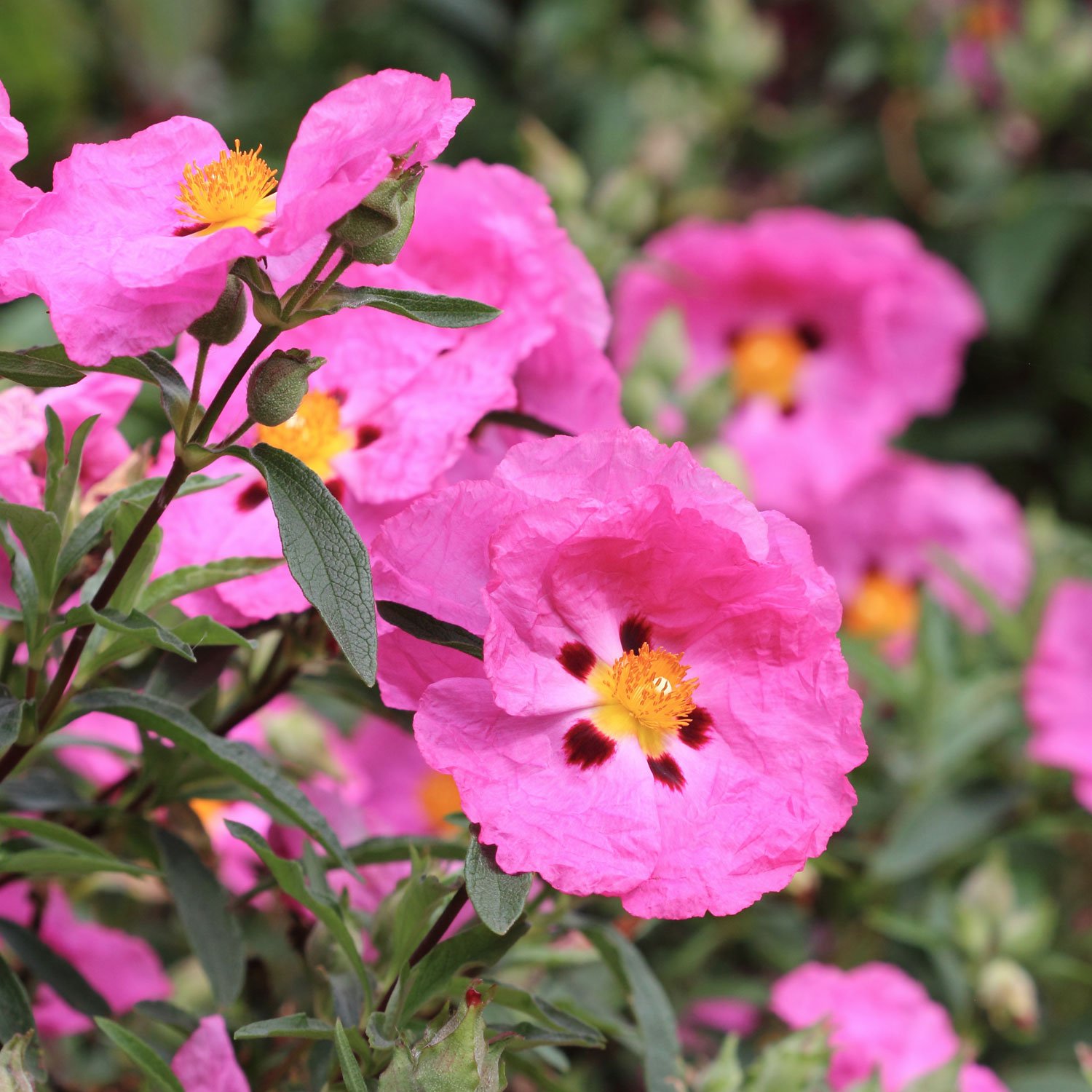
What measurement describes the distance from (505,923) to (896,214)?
7.86 feet

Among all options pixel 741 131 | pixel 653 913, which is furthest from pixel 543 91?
pixel 653 913

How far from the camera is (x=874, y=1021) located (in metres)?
1.23

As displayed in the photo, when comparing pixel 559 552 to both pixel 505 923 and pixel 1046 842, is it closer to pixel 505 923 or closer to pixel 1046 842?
pixel 505 923

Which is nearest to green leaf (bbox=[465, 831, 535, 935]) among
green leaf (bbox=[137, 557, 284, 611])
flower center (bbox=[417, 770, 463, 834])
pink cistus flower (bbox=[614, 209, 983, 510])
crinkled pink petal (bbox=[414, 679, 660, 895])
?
crinkled pink petal (bbox=[414, 679, 660, 895])

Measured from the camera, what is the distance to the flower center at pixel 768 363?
218cm

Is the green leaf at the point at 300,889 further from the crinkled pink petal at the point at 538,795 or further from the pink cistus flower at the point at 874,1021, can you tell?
the pink cistus flower at the point at 874,1021

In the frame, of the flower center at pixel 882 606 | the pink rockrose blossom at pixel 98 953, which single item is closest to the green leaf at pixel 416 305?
the pink rockrose blossom at pixel 98 953

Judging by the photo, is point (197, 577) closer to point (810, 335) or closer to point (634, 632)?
point (634, 632)

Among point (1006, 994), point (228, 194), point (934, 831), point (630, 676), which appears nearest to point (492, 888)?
point (630, 676)

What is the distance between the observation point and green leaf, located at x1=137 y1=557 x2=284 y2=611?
0.81 m

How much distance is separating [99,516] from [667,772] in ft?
1.16

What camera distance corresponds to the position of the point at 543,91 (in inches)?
113

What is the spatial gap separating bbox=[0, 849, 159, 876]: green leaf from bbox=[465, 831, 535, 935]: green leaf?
253mm

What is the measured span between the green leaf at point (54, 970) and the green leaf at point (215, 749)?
184 mm
